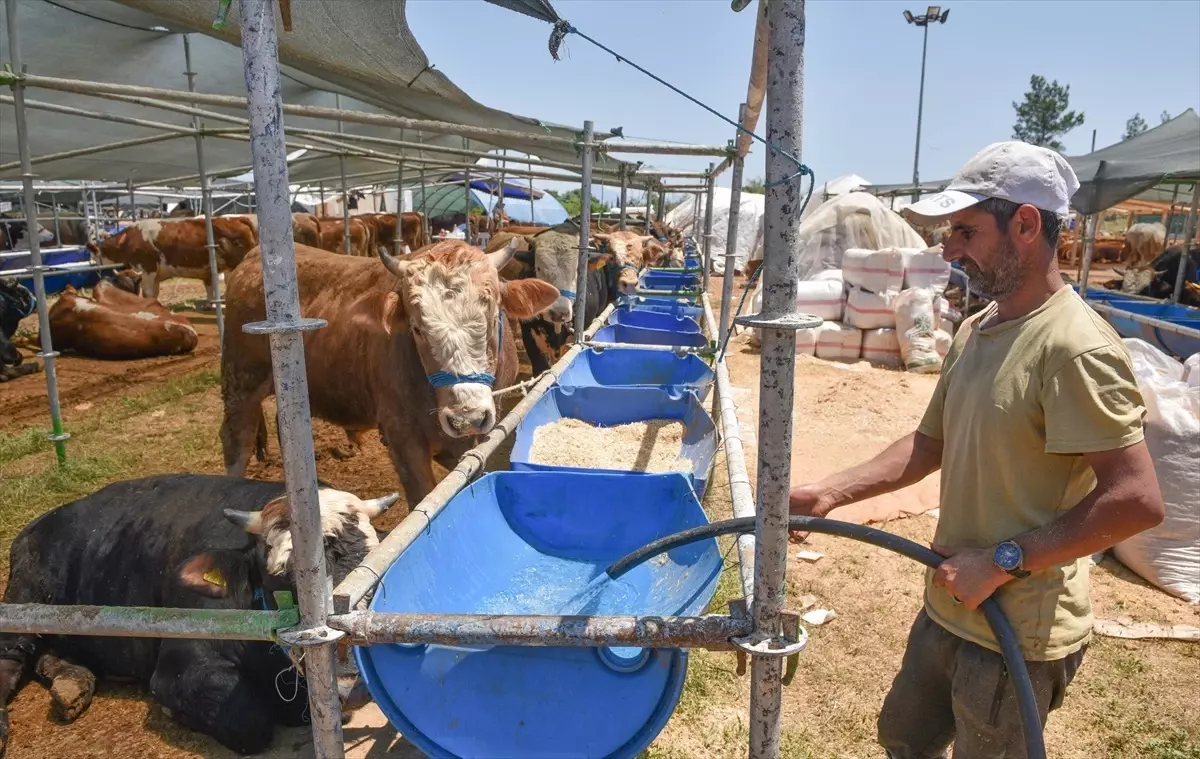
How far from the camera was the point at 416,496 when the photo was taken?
3.73 metres

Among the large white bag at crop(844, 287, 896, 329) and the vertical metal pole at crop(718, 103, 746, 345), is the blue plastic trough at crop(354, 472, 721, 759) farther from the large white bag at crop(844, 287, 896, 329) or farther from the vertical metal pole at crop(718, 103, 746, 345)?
the large white bag at crop(844, 287, 896, 329)

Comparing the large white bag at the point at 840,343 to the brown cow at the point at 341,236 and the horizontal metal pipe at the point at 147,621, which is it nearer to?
the brown cow at the point at 341,236

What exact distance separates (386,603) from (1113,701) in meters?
3.02

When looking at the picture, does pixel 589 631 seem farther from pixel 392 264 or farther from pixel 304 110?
pixel 392 264

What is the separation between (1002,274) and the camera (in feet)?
5.60

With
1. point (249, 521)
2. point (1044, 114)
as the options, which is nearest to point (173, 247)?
point (249, 521)

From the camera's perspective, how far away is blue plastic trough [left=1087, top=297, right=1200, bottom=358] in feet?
25.3

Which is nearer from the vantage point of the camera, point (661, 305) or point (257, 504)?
point (257, 504)

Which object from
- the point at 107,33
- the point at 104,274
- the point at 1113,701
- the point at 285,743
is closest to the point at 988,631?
the point at 1113,701

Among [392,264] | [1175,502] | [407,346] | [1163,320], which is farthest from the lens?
[1163,320]

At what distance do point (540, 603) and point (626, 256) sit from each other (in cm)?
832

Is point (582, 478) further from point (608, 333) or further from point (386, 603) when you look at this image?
point (608, 333)

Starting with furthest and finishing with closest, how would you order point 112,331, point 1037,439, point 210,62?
1. point 112,331
2. point 210,62
3. point 1037,439

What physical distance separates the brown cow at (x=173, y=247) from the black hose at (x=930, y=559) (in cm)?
1393
